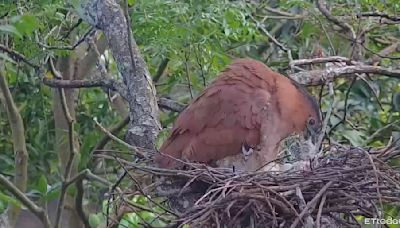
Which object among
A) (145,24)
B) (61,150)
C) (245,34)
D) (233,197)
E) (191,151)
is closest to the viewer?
(233,197)

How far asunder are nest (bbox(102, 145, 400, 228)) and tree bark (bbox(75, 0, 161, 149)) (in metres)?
0.34

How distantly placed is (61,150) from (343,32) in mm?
1647

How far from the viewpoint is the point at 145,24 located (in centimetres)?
364

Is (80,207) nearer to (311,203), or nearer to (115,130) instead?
(115,130)

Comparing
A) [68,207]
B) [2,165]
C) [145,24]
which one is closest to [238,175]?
[145,24]

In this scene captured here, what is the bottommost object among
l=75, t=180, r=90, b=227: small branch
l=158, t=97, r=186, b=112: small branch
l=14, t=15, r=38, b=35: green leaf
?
l=75, t=180, r=90, b=227: small branch

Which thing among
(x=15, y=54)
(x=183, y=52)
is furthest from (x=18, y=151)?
(x=183, y=52)

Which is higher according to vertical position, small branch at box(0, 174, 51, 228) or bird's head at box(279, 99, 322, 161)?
bird's head at box(279, 99, 322, 161)

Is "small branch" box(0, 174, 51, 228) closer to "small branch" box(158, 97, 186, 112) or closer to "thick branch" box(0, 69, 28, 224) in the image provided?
"thick branch" box(0, 69, 28, 224)

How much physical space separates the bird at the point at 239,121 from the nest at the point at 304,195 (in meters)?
0.50

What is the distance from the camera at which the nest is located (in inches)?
95.3

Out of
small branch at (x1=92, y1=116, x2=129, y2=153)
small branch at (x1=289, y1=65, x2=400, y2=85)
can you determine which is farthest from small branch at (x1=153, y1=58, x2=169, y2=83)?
small branch at (x1=289, y1=65, x2=400, y2=85)

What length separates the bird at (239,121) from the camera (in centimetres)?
323

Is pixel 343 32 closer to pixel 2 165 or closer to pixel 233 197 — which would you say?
pixel 2 165
